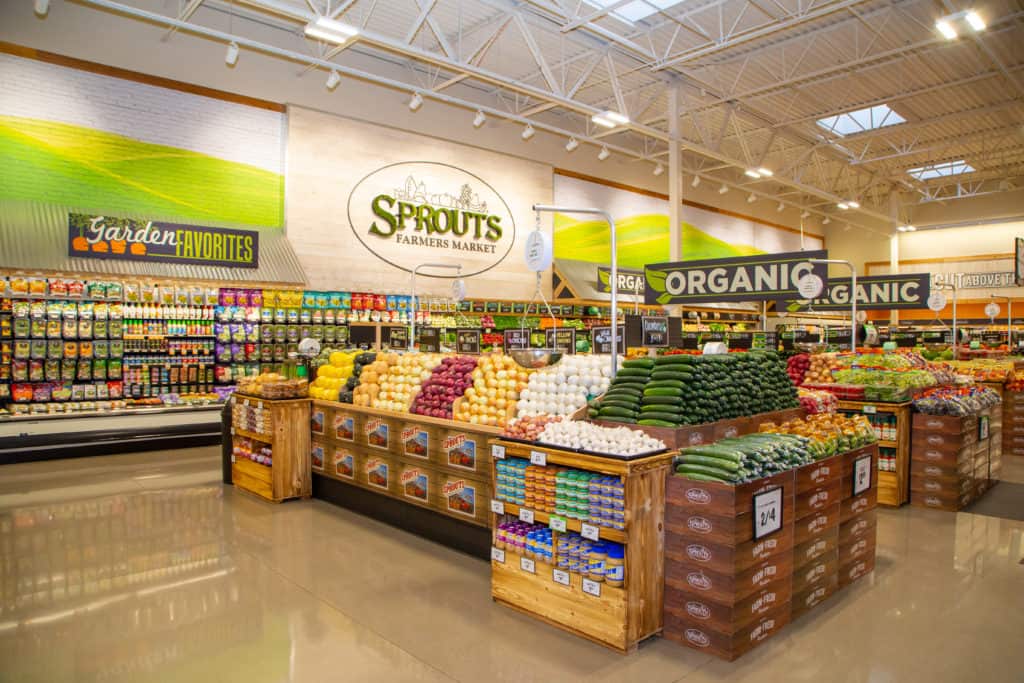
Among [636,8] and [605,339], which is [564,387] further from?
[636,8]

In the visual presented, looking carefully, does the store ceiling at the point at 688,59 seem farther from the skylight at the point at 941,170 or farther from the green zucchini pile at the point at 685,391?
the green zucchini pile at the point at 685,391

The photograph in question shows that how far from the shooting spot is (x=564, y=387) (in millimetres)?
4594

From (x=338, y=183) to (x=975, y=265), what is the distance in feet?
72.7

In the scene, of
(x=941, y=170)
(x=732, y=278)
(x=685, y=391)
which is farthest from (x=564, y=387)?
(x=941, y=170)

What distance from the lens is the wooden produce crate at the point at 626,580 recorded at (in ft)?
10.7

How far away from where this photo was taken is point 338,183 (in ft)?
37.7

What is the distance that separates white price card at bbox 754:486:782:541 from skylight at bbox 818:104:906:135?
13.9m

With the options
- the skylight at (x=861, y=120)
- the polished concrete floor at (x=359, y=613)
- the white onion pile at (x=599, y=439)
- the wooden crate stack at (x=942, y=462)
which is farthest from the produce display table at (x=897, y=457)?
the skylight at (x=861, y=120)

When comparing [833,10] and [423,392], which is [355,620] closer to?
[423,392]

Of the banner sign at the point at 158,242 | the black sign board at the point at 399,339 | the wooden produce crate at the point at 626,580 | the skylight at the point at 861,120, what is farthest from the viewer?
the skylight at the point at 861,120

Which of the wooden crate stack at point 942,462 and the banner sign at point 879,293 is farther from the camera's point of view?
the banner sign at point 879,293

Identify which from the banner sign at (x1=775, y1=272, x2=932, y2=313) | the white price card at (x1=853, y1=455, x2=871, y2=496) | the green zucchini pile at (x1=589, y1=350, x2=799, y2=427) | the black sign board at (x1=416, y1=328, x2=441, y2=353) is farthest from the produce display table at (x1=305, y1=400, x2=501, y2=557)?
the banner sign at (x1=775, y1=272, x2=932, y2=313)

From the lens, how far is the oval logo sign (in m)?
11.9

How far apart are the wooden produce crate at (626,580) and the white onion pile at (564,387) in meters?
0.85
